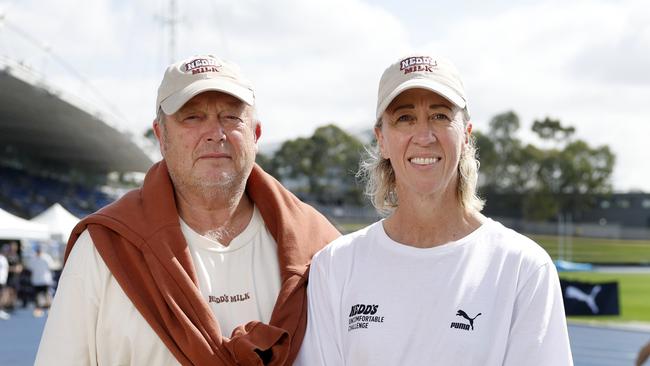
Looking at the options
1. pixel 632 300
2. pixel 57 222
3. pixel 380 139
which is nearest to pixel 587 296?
pixel 632 300

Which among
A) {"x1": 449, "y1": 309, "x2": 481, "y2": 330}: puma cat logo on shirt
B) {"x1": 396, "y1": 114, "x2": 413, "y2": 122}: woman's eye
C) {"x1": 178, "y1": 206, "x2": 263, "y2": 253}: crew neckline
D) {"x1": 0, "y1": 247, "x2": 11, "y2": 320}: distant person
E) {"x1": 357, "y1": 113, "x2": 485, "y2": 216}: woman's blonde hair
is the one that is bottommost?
{"x1": 449, "y1": 309, "x2": 481, "y2": 330}: puma cat logo on shirt

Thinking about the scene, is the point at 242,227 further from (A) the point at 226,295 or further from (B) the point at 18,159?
(B) the point at 18,159

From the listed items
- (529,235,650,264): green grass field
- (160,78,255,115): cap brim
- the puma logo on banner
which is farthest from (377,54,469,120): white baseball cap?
(529,235,650,264): green grass field

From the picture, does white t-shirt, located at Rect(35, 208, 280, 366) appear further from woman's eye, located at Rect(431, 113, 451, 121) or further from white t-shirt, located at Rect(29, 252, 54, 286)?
white t-shirt, located at Rect(29, 252, 54, 286)

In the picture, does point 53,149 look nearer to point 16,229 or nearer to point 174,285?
point 16,229

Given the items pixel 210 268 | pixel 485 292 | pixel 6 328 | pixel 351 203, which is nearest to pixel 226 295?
pixel 210 268

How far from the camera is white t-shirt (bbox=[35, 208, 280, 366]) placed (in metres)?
2.78

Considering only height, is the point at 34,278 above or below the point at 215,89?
above

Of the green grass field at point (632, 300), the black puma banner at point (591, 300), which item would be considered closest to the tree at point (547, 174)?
the green grass field at point (632, 300)

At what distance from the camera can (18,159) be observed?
167 feet

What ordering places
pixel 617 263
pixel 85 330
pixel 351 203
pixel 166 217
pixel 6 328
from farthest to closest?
1. pixel 351 203
2. pixel 617 263
3. pixel 6 328
4. pixel 166 217
5. pixel 85 330

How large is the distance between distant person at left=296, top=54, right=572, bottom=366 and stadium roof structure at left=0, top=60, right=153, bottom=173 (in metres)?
29.8

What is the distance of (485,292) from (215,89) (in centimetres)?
118

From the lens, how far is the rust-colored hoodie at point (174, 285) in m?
2.79
